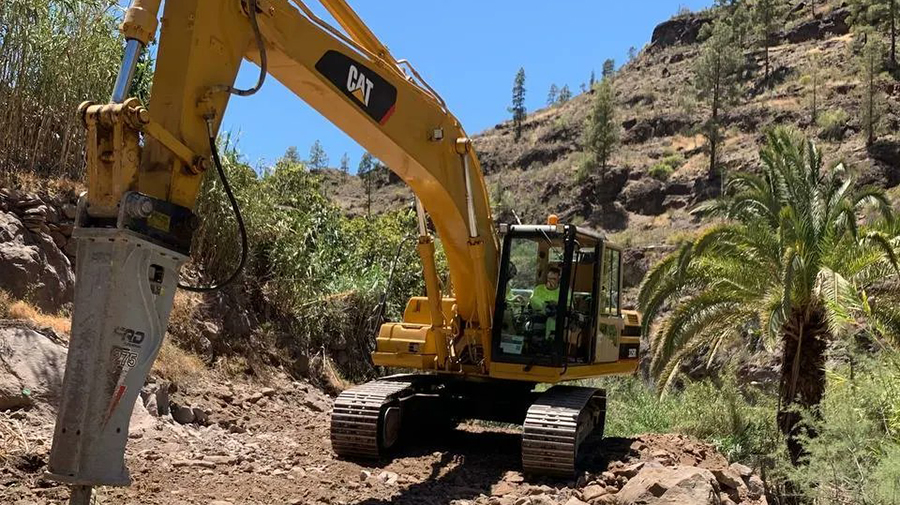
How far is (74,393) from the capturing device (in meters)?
4.05

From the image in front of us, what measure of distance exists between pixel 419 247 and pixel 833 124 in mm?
45380

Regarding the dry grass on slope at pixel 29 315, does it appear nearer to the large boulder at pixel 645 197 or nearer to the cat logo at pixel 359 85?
the cat logo at pixel 359 85

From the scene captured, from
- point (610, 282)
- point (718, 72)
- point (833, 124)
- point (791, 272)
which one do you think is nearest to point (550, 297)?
point (610, 282)

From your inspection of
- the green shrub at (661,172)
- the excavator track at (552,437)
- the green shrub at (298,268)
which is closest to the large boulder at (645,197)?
the green shrub at (661,172)

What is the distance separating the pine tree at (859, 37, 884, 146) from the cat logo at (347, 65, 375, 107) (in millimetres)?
43360

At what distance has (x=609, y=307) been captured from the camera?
380 inches

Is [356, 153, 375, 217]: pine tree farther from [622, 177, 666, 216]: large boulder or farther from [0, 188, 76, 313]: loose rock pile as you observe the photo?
[0, 188, 76, 313]: loose rock pile

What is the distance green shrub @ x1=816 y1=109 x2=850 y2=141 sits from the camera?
153 ft

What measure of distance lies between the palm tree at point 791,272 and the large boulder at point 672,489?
520 cm

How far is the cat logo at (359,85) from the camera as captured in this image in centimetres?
657

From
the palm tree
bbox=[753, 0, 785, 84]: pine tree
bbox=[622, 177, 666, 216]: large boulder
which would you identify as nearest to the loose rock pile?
Result: the palm tree

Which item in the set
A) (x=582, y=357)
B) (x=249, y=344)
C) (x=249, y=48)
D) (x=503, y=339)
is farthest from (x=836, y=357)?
(x=249, y=48)

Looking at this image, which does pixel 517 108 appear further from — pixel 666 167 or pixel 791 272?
pixel 791 272

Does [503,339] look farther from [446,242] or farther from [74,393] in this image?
[74,393]
